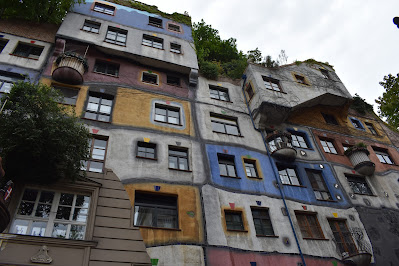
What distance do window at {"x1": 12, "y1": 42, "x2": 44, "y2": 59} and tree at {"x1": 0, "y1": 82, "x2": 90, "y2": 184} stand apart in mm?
7359

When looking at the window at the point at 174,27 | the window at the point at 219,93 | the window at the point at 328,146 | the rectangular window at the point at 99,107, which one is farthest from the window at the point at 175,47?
the window at the point at 328,146

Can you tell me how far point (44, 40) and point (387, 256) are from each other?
2123cm

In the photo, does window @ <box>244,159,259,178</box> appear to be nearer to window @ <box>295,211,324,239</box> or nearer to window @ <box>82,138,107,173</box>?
window @ <box>295,211,324,239</box>

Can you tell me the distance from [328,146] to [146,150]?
1251 cm

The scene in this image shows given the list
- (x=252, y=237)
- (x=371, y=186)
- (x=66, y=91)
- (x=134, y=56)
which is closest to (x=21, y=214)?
(x=66, y=91)

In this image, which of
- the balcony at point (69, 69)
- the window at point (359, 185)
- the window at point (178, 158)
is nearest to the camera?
the window at point (178, 158)

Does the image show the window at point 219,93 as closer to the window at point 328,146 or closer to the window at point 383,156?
the window at point 328,146

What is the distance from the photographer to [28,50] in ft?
50.8

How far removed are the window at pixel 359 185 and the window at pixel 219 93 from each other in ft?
29.6

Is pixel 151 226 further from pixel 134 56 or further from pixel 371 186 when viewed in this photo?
pixel 371 186

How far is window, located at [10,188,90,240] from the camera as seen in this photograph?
350 inches

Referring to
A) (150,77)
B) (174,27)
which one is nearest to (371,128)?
(174,27)

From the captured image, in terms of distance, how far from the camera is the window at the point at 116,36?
17.8 metres

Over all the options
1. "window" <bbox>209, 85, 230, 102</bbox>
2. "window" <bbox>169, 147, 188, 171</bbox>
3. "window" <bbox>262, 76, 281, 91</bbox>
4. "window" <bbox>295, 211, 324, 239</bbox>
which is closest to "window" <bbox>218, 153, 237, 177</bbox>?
"window" <bbox>169, 147, 188, 171</bbox>
